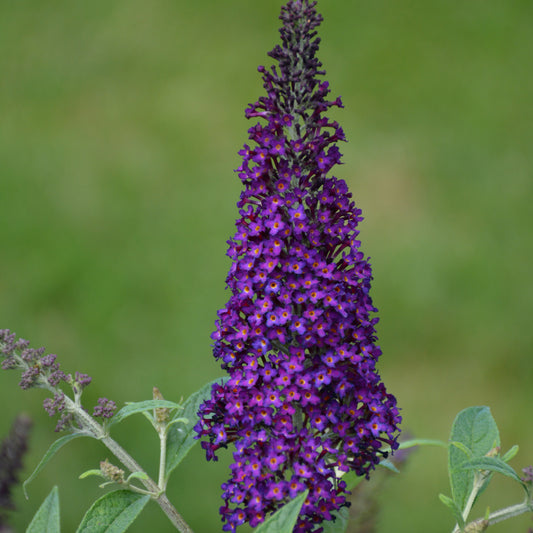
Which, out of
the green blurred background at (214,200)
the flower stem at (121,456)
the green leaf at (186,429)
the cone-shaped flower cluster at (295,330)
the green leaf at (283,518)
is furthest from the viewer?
the green blurred background at (214,200)

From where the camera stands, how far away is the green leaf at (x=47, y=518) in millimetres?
1242

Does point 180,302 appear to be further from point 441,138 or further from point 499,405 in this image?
point 441,138

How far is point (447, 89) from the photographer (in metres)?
5.73

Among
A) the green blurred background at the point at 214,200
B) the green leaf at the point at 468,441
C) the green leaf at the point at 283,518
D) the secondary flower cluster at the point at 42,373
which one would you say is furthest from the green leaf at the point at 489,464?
the green blurred background at the point at 214,200

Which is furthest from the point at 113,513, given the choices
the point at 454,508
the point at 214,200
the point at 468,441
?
the point at 214,200

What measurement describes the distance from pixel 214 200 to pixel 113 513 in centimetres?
382

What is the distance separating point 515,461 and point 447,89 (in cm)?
291

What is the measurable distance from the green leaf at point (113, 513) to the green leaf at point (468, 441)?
0.63 m

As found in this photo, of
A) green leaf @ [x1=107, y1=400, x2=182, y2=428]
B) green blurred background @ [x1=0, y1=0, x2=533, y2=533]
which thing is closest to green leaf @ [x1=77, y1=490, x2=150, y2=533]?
green leaf @ [x1=107, y1=400, x2=182, y2=428]

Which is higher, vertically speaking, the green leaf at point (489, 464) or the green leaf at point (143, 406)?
the green leaf at point (143, 406)

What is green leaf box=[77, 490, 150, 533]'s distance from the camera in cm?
133

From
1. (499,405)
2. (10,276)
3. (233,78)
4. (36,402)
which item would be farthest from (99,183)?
(499,405)

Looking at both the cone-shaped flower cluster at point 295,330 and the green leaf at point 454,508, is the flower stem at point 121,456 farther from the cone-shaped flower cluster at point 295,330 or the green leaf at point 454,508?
the green leaf at point 454,508

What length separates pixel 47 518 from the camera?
1.26 m
